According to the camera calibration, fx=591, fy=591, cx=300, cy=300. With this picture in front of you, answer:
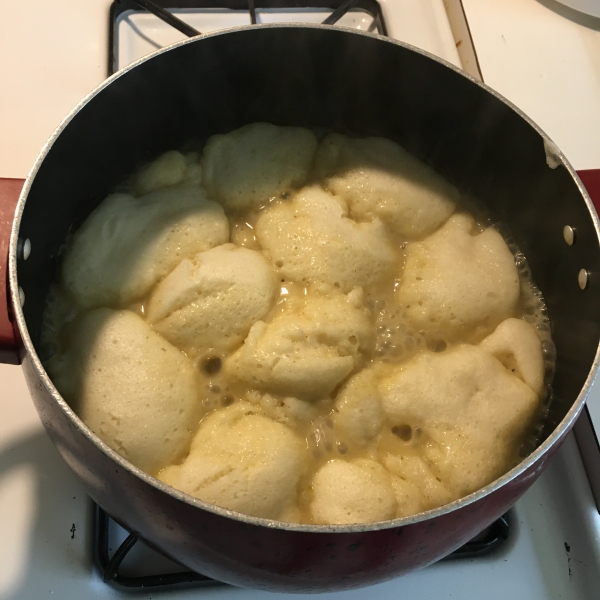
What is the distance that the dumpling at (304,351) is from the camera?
692 millimetres

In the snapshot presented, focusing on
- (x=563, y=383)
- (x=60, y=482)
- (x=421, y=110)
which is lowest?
(x=60, y=482)

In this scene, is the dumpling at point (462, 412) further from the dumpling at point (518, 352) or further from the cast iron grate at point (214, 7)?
the cast iron grate at point (214, 7)

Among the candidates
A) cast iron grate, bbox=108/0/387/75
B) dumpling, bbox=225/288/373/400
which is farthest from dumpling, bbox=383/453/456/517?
cast iron grate, bbox=108/0/387/75

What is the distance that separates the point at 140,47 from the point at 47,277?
0.46 meters

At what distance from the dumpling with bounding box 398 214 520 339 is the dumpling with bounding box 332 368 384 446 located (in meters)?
0.14

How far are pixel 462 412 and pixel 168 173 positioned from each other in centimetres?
51

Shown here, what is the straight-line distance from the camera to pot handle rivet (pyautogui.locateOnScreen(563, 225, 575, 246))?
739 mm

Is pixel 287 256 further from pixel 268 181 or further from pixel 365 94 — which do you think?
pixel 365 94

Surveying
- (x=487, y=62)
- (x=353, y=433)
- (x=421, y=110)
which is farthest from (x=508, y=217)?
(x=353, y=433)

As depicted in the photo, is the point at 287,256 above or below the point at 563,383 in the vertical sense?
above

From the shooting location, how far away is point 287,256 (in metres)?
0.79

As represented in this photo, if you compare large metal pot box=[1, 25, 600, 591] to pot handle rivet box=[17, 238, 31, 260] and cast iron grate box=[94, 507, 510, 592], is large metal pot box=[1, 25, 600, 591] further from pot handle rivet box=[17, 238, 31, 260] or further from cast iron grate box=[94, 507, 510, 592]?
cast iron grate box=[94, 507, 510, 592]

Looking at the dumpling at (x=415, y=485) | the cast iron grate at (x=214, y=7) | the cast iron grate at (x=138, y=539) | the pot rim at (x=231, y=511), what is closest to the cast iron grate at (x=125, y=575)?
the cast iron grate at (x=138, y=539)

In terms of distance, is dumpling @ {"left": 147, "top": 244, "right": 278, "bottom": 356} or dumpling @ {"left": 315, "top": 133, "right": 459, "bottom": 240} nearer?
dumpling @ {"left": 147, "top": 244, "right": 278, "bottom": 356}
